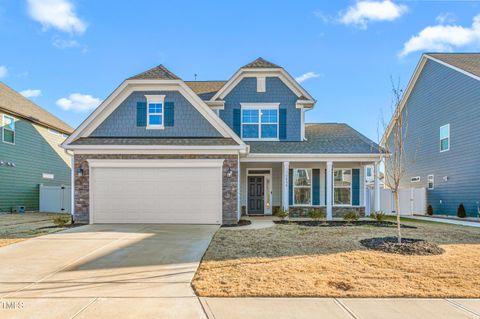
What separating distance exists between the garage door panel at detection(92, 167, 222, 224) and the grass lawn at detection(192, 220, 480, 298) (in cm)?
361

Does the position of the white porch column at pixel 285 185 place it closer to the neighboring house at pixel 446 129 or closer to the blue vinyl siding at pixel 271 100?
the blue vinyl siding at pixel 271 100

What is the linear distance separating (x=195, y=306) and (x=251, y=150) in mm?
11100

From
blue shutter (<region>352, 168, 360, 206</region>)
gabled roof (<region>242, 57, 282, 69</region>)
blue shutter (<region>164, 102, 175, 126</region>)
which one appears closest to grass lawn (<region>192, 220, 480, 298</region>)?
blue shutter (<region>164, 102, 175, 126</region>)

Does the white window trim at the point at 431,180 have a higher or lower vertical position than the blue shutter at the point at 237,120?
lower

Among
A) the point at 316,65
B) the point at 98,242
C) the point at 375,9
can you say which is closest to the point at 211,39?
the point at 316,65

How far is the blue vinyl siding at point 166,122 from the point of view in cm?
1419

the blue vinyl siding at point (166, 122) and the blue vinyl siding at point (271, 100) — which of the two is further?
the blue vinyl siding at point (271, 100)

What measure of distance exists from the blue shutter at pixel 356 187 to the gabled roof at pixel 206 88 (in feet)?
25.9

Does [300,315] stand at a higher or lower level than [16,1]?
lower

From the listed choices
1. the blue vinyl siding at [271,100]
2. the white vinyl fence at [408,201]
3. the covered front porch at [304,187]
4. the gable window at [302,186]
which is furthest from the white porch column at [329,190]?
the white vinyl fence at [408,201]

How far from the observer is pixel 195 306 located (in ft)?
16.1

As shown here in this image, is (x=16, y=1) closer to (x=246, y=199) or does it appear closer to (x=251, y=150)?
(x=251, y=150)

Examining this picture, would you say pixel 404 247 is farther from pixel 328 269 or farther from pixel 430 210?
pixel 430 210

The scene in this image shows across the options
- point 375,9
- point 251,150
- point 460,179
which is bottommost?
point 460,179
